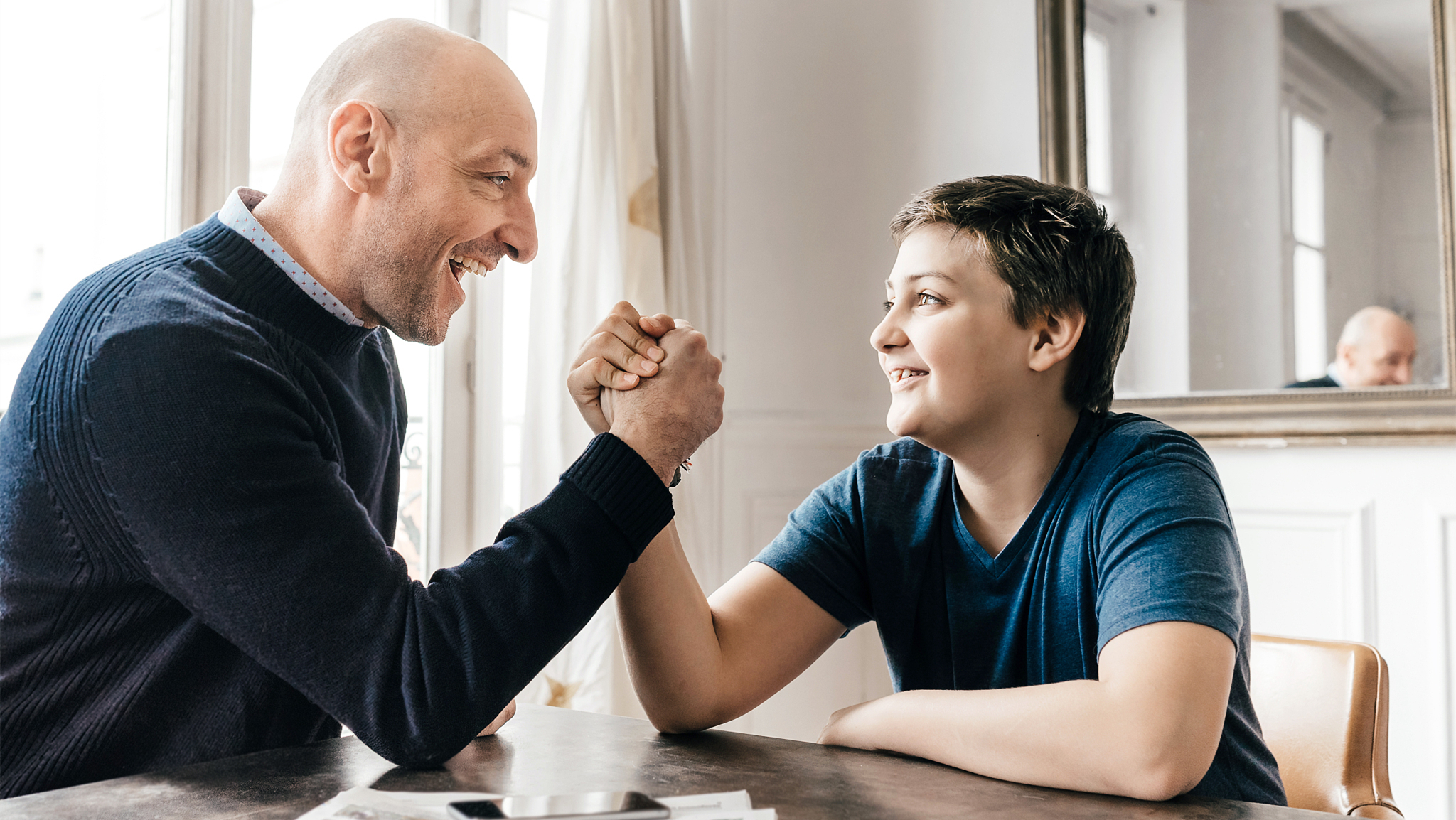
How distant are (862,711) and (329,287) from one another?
0.76 metres

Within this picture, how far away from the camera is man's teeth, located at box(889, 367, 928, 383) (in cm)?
138

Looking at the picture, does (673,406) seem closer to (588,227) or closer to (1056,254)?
(1056,254)

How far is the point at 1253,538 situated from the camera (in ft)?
8.21

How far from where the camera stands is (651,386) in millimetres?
1185

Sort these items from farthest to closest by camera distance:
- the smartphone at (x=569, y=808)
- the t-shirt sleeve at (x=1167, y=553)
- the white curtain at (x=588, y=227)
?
the white curtain at (x=588, y=227) < the t-shirt sleeve at (x=1167, y=553) < the smartphone at (x=569, y=808)

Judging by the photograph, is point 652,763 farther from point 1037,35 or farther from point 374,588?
point 1037,35

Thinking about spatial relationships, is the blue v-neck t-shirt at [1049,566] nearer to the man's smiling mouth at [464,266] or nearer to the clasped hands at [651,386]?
the clasped hands at [651,386]

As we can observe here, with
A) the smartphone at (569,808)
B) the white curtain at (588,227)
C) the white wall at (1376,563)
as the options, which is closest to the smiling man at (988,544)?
the smartphone at (569,808)

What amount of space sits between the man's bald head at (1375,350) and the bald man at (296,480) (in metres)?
1.73

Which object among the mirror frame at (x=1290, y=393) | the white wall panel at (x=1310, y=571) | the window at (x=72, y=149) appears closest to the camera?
the window at (x=72, y=149)

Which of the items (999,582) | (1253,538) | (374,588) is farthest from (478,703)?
(1253,538)

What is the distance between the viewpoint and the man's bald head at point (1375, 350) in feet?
7.37

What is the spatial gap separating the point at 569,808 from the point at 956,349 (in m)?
0.78

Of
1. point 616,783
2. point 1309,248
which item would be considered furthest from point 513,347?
point 1309,248
